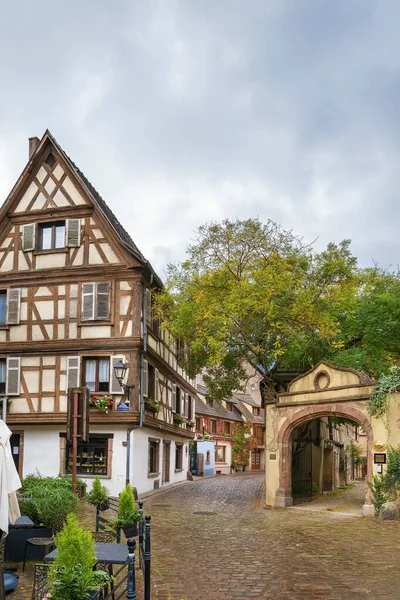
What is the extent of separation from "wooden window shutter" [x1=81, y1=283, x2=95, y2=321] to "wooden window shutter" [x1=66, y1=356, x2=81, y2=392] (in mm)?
1554

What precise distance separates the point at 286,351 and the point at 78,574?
16968mm

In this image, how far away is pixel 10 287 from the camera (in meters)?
24.2

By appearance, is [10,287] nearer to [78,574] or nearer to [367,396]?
[367,396]

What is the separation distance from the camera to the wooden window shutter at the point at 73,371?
22.6 metres

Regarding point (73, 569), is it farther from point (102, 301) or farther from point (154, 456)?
point (154, 456)

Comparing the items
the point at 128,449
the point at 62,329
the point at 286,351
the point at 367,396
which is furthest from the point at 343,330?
the point at 62,329

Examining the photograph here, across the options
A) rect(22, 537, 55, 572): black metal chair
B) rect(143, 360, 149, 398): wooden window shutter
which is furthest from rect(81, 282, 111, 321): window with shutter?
rect(22, 537, 55, 572): black metal chair

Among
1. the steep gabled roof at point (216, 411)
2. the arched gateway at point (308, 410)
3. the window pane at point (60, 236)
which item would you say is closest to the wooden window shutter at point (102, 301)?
the window pane at point (60, 236)

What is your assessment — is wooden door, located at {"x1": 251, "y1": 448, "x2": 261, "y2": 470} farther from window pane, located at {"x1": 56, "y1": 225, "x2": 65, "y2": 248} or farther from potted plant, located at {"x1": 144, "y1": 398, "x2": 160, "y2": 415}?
window pane, located at {"x1": 56, "y1": 225, "x2": 65, "y2": 248}

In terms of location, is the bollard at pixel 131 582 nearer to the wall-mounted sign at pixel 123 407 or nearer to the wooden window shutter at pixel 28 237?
the wall-mounted sign at pixel 123 407

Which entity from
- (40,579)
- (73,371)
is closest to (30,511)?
(40,579)

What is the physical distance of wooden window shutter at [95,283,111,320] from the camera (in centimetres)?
2290

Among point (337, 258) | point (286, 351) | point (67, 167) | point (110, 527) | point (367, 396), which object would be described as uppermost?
point (67, 167)

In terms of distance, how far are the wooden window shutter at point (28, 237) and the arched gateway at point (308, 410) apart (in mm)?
11322
